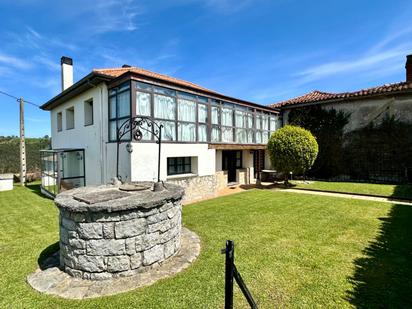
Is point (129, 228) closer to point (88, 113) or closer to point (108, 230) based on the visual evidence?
point (108, 230)

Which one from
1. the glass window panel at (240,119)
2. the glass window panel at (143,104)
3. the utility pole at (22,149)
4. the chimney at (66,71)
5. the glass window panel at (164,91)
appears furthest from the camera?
the utility pole at (22,149)

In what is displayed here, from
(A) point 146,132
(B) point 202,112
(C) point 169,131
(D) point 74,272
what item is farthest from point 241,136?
(D) point 74,272

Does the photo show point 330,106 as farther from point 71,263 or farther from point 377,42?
point 71,263

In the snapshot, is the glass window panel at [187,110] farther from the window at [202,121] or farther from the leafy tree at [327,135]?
the leafy tree at [327,135]

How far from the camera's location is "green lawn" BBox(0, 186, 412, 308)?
3152mm

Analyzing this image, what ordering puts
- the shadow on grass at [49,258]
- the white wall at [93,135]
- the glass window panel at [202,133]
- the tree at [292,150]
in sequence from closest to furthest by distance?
the shadow on grass at [49,258] → the white wall at [93,135] → the glass window panel at [202,133] → the tree at [292,150]

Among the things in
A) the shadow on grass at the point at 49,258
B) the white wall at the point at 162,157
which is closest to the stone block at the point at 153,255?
the shadow on grass at the point at 49,258

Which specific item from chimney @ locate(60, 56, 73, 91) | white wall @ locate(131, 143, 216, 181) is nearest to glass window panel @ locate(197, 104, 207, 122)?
white wall @ locate(131, 143, 216, 181)

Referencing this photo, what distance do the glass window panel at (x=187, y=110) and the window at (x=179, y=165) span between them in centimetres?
209

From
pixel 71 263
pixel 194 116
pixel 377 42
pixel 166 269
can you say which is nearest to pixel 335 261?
pixel 166 269

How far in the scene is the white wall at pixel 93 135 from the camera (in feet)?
32.6

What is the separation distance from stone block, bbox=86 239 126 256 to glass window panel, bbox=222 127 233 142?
935 centimetres

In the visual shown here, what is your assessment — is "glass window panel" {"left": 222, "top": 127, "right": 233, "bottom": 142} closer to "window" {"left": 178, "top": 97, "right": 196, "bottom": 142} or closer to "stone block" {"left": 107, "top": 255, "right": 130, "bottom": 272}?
"window" {"left": 178, "top": 97, "right": 196, "bottom": 142}

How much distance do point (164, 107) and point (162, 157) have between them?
7.07ft
